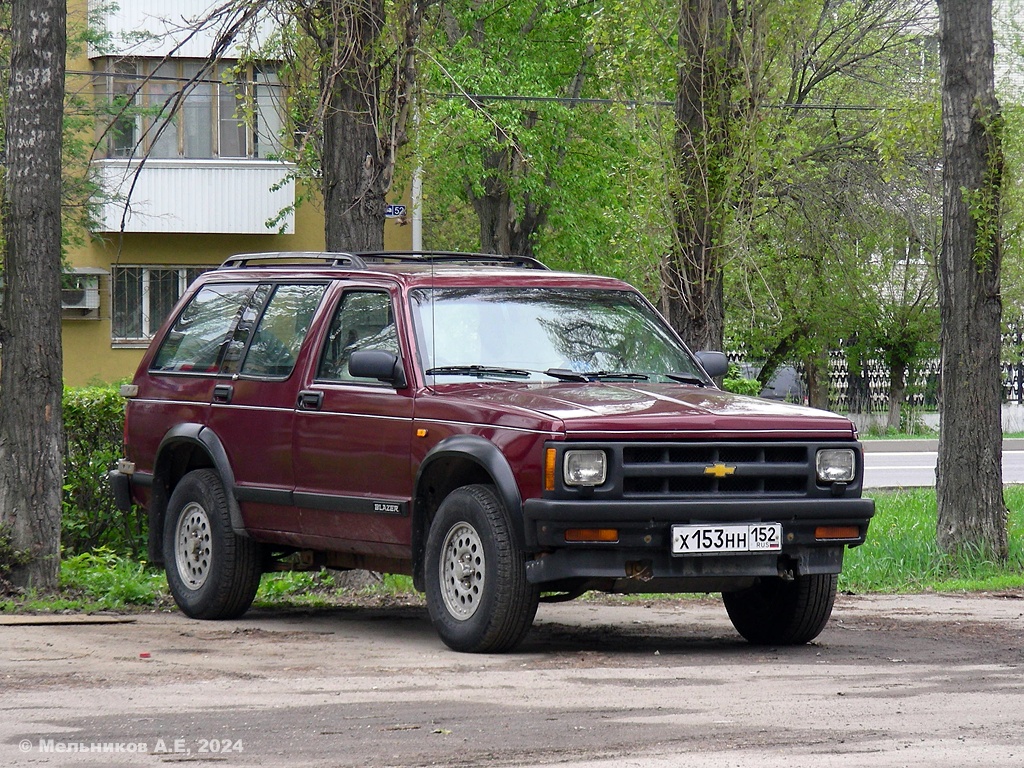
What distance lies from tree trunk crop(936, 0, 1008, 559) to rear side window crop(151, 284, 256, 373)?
18.2 feet

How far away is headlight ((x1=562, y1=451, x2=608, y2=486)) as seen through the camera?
Result: 752 centimetres

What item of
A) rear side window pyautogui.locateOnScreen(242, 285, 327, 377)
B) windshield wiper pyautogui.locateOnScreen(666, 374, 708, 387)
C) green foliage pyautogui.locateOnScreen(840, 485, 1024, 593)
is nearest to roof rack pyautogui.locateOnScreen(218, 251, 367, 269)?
rear side window pyautogui.locateOnScreen(242, 285, 327, 377)

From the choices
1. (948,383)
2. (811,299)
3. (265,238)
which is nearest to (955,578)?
(948,383)

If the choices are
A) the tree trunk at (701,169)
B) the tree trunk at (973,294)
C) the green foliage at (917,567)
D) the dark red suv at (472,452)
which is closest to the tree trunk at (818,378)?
the green foliage at (917,567)

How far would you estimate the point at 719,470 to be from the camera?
7.76 metres

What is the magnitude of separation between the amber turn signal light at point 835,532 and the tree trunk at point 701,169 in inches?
165

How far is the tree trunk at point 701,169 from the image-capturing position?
12.2 m

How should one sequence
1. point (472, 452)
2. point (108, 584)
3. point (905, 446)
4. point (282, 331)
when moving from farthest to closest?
1. point (905, 446)
2. point (108, 584)
3. point (282, 331)
4. point (472, 452)

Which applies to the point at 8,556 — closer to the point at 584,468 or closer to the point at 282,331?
the point at 282,331

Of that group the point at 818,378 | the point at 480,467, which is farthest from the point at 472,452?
the point at 818,378

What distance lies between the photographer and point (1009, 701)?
672 centimetres

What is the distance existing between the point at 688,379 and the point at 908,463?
1786cm

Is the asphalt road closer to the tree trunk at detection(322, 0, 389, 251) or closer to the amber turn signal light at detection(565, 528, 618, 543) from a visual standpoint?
the tree trunk at detection(322, 0, 389, 251)

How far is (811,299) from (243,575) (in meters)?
23.8
